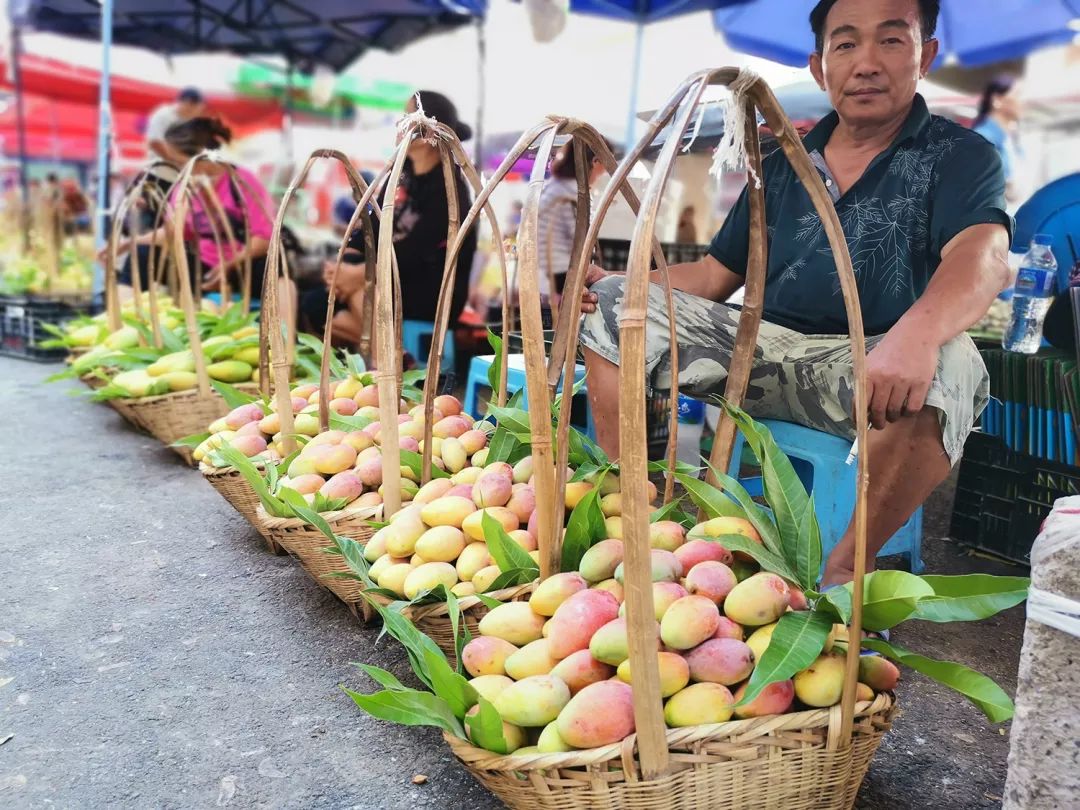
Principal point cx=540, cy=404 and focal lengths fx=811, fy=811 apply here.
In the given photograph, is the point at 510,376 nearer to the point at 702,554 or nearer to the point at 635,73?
Result: the point at 702,554

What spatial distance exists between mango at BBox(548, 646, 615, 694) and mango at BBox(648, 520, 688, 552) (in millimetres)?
309

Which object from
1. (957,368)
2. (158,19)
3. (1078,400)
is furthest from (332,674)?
(158,19)

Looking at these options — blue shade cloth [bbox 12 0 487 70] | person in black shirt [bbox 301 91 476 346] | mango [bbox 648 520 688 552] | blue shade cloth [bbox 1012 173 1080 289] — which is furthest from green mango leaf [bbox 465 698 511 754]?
blue shade cloth [bbox 12 0 487 70]

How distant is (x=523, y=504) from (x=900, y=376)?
77 cm

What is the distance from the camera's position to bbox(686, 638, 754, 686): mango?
111 cm

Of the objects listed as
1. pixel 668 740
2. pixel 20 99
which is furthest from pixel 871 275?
pixel 20 99

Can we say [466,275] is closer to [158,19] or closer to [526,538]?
[526,538]

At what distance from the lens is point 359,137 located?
10.1 meters

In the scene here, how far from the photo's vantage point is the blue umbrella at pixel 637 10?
4699 mm

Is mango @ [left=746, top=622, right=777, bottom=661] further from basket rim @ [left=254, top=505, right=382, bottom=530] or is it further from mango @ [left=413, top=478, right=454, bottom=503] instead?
basket rim @ [left=254, top=505, right=382, bottom=530]

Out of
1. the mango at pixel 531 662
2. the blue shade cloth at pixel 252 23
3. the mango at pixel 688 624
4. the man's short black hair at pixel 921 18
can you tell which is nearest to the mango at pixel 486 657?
the mango at pixel 531 662

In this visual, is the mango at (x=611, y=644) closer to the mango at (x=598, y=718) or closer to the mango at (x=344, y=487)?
the mango at (x=598, y=718)

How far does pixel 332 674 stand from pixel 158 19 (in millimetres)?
6960

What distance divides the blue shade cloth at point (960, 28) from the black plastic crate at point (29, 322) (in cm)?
441
